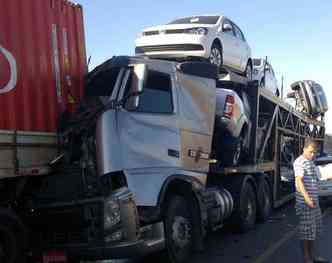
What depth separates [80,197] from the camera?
5402 millimetres

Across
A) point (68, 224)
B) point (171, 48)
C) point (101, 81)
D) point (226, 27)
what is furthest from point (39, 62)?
point (226, 27)

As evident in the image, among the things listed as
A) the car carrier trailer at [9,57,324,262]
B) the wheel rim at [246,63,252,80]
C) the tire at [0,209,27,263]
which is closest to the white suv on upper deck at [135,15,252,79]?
the wheel rim at [246,63,252,80]

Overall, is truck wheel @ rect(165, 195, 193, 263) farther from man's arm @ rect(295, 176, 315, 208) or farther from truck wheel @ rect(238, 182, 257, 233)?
truck wheel @ rect(238, 182, 257, 233)

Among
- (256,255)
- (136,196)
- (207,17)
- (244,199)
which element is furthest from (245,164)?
(136,196)

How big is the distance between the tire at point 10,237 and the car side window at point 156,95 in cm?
184

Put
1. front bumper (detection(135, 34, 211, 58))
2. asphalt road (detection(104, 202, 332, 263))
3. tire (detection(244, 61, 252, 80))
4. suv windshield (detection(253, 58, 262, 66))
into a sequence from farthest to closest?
1. suv windshield (detection(253, 58, 262, 66))
2. tire (detection(244, 61, 252, 80))
3. front bumper (detection(135, 34, 211, 58))
4. asphalt road (detection(104, 202, 332, 263))

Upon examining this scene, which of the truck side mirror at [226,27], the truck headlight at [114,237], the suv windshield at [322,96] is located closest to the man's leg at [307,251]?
the truck headlight at [114,237]

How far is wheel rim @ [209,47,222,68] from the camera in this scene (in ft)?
34.3

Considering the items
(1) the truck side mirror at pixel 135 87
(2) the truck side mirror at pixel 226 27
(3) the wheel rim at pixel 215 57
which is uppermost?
(2) the truck side mirror at pixel 226 27

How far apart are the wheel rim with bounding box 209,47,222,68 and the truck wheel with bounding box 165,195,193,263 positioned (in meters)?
4.38

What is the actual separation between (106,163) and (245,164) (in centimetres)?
465

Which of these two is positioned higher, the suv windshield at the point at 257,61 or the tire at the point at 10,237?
the suv windshield at the point at 257,61

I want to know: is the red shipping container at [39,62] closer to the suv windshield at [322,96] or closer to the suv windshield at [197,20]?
the suv windshield at [197,20]

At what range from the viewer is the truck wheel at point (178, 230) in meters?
6.26
